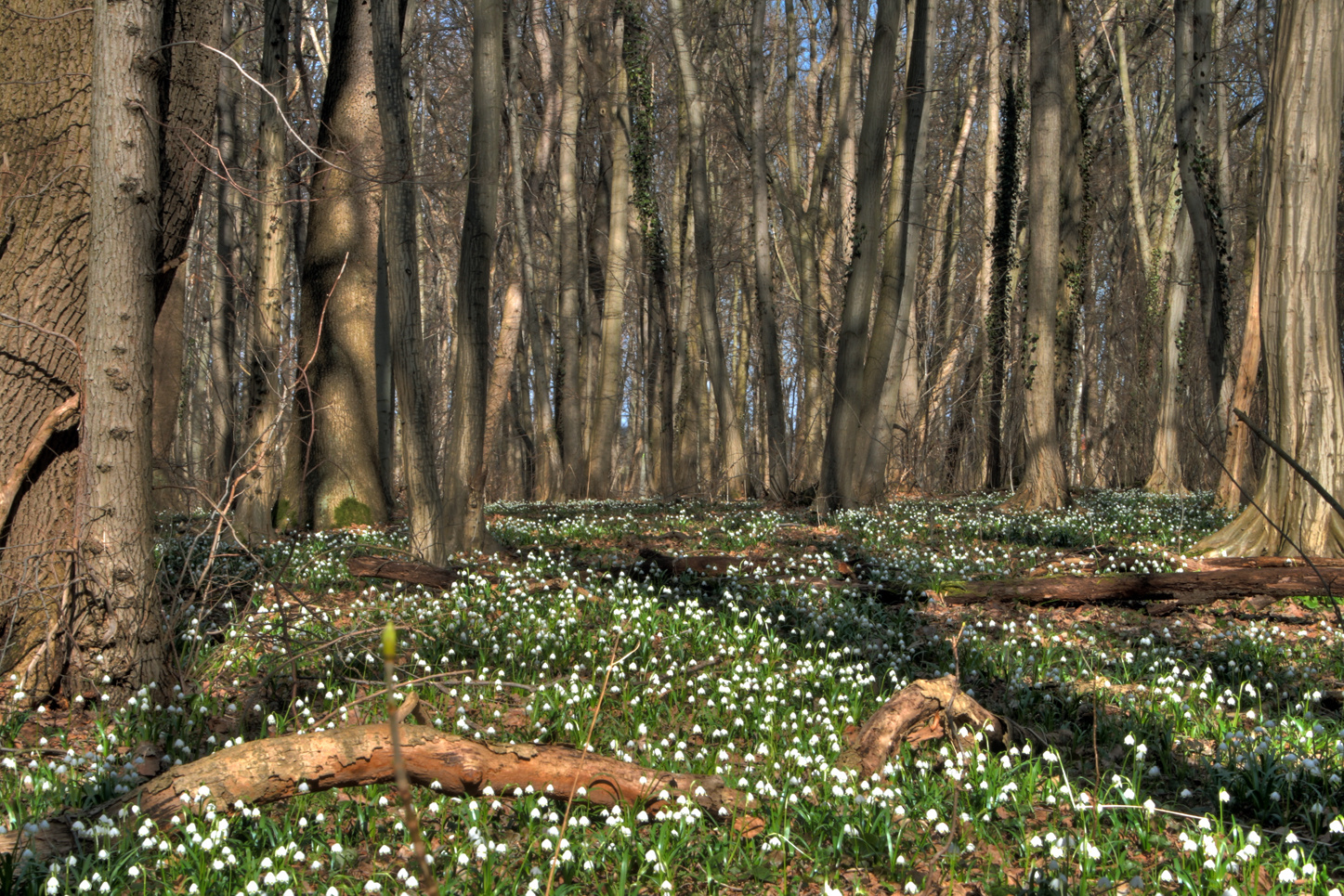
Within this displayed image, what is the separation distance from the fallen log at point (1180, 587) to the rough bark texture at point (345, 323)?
325 inches

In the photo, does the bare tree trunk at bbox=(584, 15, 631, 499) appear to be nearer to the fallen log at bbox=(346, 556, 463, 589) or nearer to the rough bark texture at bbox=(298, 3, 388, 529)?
the rough bark texture at bbox=(298, 3, 388, 529)

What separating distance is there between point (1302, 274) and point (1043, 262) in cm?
563

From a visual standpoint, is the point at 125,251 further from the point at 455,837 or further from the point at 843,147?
the point at 843,147

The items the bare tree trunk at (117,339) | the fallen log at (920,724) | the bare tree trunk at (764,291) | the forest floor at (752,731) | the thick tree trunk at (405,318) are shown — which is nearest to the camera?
the forest floor at (752,731)

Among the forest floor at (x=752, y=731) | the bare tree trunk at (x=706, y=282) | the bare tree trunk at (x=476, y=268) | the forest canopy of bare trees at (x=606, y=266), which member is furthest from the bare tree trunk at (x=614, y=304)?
the forest floor at (x=752, y=731)

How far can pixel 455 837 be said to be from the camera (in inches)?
132

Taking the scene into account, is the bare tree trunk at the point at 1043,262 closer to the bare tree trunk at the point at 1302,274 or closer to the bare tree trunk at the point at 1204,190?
the bare tree trunk at the point at 1204,190

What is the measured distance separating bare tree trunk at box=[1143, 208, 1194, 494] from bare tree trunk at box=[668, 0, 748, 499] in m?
8.22

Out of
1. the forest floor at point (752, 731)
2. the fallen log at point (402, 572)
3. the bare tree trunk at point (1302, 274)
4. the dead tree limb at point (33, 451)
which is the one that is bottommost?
the forest floor at point (752, 731)

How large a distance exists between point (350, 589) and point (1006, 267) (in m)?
15.3

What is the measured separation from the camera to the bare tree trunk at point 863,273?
1291 cm

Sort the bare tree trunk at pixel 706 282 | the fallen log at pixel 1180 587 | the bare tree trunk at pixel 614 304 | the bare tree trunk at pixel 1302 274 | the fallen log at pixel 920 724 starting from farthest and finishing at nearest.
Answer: the bare tree trunk at pixel 614 304
the bare tree trunk at pixel 706 282
the bare tree trunk at pixel 1302 274
the fallen log at pixel 1180 587
the fallen log at pixel 920 724

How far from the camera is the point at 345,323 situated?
1178cm

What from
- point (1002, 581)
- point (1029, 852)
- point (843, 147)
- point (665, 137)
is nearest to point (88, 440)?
point (1029, 852)
